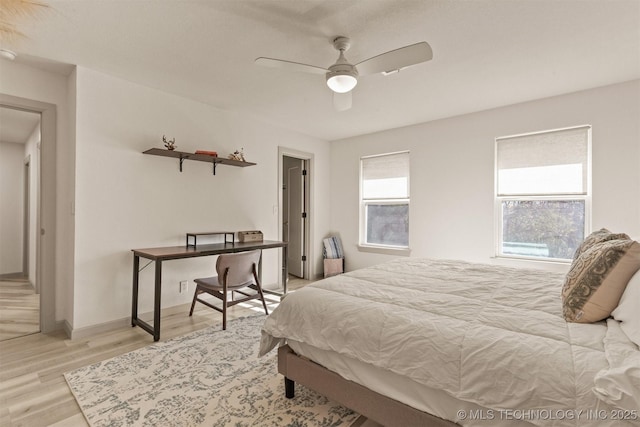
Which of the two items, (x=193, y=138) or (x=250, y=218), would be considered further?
(x=250, y=218)

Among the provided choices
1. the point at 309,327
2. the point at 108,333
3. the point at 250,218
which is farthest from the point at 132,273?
the point at 309,327

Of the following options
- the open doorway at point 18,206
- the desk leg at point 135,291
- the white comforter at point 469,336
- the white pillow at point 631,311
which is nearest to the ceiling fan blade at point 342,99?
the white comforter at point 469,336

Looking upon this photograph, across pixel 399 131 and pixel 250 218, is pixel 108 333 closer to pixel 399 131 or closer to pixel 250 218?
pixel 250 218

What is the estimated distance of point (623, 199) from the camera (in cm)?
303

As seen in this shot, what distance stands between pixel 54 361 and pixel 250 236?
2.14m

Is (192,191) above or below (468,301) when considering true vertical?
above

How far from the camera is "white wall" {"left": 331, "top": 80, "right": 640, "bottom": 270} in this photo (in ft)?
9.94

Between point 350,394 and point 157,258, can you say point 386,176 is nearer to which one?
point 157,258

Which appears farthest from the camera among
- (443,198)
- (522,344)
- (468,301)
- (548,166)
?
(443,198)

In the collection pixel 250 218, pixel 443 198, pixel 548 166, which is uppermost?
pixel 548 166

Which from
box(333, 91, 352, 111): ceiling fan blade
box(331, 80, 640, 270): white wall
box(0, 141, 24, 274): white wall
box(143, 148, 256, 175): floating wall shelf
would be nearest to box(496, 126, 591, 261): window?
box(331, 80, 640, 270): white wall

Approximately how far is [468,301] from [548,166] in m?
2.72

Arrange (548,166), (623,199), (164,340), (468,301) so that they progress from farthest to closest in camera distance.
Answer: (548,166) < (623,199) < (164,340) < (468,301)

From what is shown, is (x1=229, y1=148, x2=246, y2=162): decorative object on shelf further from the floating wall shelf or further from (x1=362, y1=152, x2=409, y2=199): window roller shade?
(x1=362, y1=152, x2=409, y2=199): window roller shade
